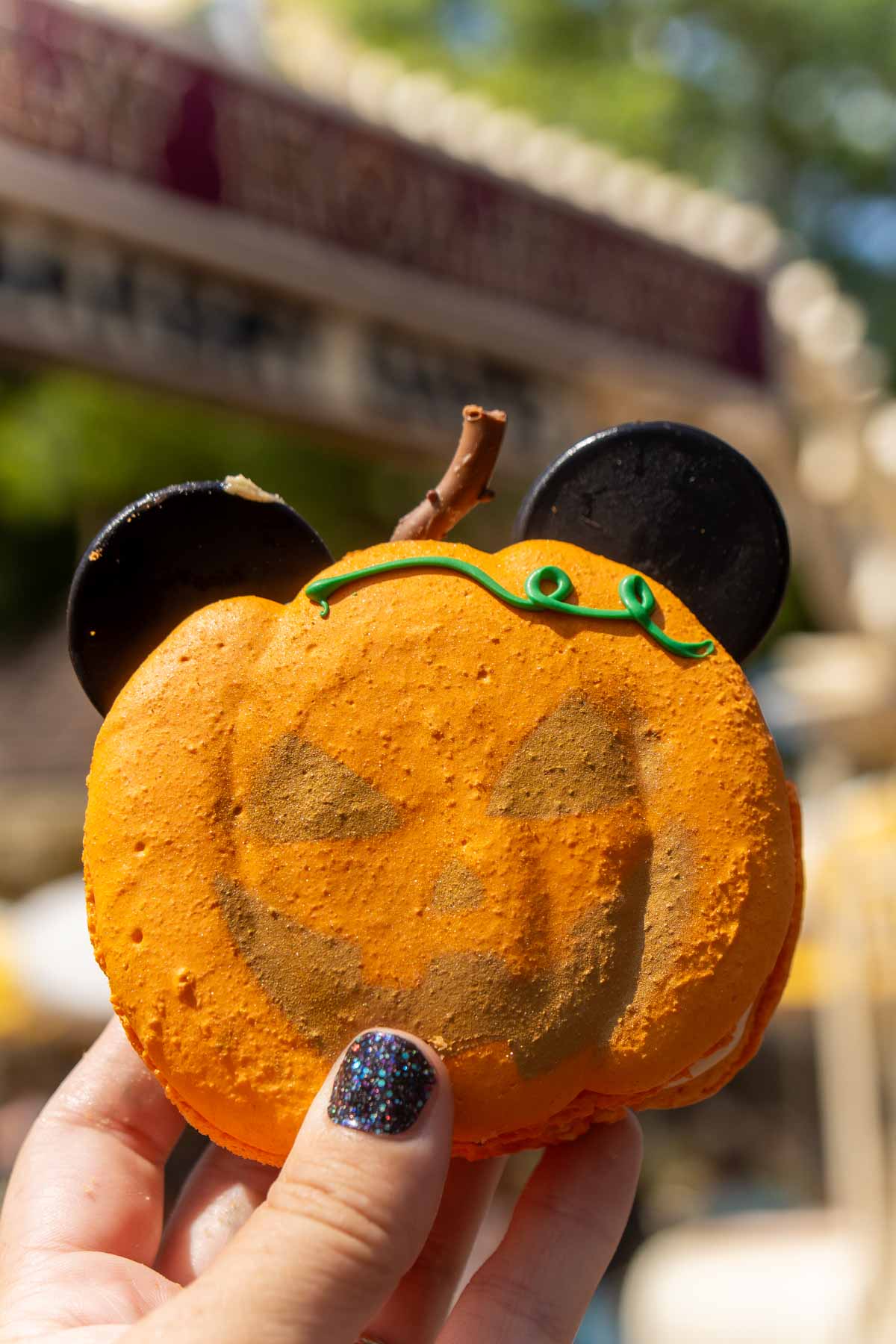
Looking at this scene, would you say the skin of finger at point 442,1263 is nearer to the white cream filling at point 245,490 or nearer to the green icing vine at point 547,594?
the green icing vine at point 547,594

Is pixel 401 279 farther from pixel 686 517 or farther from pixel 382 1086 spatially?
pixel 382 1086

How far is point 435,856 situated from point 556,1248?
18.2 inches

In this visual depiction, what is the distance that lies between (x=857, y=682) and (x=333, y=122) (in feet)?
9.89

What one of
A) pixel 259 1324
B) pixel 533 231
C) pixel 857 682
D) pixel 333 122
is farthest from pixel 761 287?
pixel 259 1324

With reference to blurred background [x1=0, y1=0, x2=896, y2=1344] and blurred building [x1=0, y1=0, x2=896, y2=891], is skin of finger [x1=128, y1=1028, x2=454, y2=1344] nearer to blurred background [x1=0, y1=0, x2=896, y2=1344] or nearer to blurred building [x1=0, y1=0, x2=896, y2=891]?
blurred background [x1=0, y1=0, x2=896, y2=1344]

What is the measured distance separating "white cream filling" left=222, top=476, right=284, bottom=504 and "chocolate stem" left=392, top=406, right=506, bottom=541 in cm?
14

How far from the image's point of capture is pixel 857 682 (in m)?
5.17

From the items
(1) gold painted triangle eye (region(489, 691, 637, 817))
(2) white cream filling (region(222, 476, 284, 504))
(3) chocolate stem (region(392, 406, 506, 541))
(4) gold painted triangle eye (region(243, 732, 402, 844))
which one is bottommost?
(4) gold painted triangle eye (region(243, 732, 402, 844))

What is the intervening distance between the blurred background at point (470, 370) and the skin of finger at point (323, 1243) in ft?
8.65

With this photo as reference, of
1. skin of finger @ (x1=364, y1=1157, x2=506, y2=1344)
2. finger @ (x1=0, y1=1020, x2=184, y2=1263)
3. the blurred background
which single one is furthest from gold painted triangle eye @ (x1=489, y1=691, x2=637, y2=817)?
the blurred background

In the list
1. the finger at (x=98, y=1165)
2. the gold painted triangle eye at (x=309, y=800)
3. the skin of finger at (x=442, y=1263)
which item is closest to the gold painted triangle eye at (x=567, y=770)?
the gold painted triangle eye at (x=309, y=800)

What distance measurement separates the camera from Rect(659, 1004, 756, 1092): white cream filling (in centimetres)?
112

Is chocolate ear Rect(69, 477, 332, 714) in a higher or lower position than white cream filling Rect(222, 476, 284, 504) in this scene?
lower

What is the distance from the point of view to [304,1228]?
0.95 m
